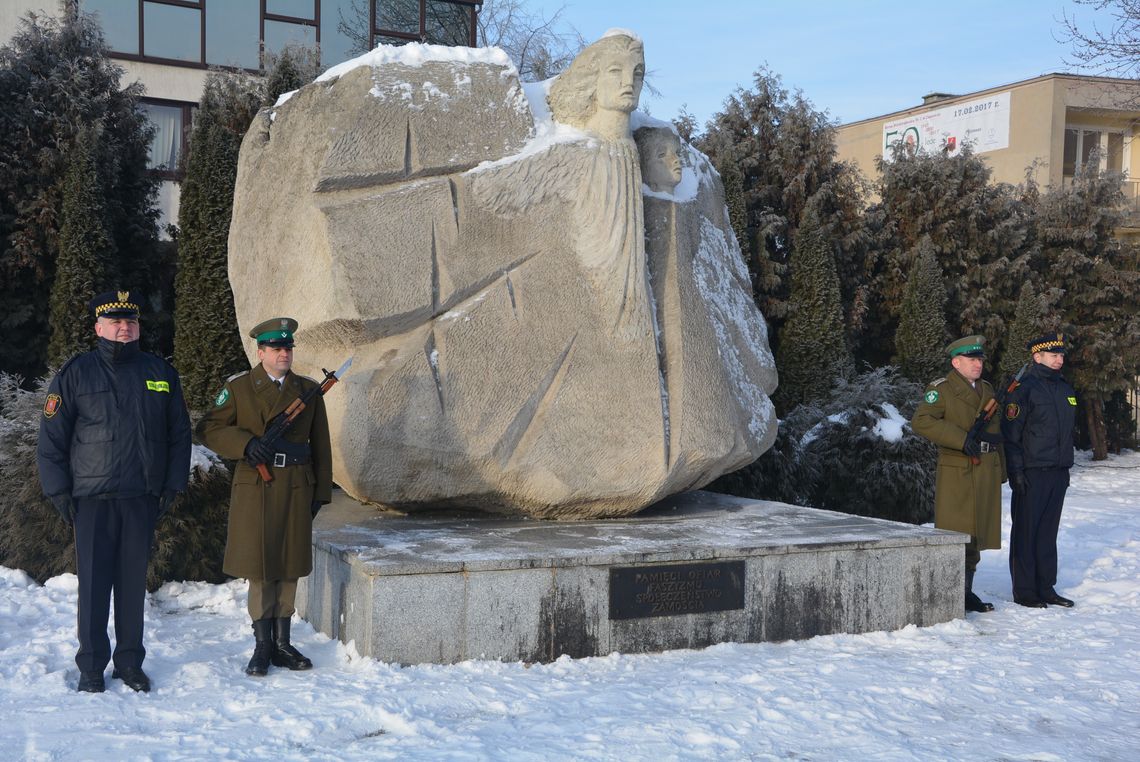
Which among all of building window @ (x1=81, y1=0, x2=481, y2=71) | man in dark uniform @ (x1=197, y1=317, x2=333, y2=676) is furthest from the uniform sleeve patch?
building window @ (x1=81, y1=0, x2=481, y2=71)

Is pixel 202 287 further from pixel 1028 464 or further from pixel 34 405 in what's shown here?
pixel 1028 464

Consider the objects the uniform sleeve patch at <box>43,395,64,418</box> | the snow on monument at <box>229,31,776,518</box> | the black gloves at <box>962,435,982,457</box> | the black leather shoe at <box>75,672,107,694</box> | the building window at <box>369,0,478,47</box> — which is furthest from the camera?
the building window at <box>369,0,478,47</box>

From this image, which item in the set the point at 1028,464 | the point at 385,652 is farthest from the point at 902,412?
the point at 385,652

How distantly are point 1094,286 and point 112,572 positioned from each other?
1458cm

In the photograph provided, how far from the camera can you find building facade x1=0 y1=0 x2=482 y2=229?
14.7 metres

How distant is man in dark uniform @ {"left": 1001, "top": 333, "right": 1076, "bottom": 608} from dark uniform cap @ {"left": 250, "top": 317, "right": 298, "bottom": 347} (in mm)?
3983

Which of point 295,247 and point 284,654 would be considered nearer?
point 284,654

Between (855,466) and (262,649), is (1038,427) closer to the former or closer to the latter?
(855,466)

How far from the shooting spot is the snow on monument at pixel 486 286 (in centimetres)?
574

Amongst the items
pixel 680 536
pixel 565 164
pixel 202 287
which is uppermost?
pixel 565 164

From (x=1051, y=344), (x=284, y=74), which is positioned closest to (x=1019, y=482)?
(x=1051, y=344)

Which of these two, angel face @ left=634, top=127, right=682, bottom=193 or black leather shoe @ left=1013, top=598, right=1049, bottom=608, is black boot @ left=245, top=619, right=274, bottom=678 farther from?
black leather shoe @ left=1013, top=598, right=1049, bottom=608

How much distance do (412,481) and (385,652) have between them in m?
1.24

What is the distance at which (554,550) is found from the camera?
512cm
